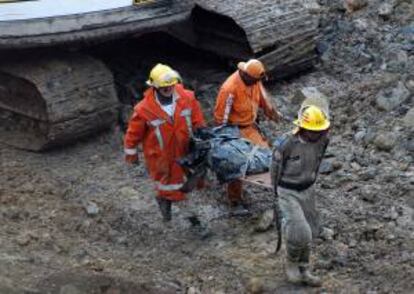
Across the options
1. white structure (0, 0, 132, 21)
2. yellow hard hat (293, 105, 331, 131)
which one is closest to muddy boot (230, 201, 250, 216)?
yellow hard hat (293, 105, 331, 131)

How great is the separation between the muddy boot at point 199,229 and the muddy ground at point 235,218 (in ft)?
0.22

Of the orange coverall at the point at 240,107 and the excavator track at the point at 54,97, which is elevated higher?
the orange coverall at the point at 240,107

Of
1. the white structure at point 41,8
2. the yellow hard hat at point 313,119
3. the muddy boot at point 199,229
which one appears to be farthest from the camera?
the white structure at point 41,8

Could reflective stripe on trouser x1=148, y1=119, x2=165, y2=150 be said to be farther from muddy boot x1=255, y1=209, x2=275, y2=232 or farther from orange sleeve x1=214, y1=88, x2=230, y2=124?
muddy boot x1=255, y1=209, x2=275, y2=232

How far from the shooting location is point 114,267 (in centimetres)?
738

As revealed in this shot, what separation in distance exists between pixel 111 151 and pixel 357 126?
2.32 meters

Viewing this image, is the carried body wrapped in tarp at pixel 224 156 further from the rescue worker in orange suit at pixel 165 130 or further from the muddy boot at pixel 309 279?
the muddy boot at pixel 309 279

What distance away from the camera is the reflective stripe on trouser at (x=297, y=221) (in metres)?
6.80

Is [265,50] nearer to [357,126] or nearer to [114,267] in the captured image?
[357,126]

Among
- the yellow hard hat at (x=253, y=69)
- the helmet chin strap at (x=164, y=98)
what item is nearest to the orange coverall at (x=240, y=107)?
the yellow hard hat at (x=253, y=69)

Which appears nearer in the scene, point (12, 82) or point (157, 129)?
point (157, 129)

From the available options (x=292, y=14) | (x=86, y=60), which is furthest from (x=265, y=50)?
(x=86, y=60)

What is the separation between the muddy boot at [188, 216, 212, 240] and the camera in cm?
791

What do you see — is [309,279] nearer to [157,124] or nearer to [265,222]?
[265,222]
